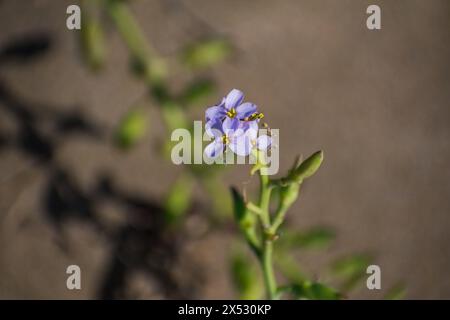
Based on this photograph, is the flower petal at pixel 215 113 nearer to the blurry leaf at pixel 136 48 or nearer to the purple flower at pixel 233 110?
the purple flower at pixel 233 110

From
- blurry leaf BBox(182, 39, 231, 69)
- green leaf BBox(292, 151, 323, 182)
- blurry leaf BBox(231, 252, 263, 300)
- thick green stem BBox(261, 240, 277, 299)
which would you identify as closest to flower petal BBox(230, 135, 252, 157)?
green leaf BBox(292, 151, 323, 182)

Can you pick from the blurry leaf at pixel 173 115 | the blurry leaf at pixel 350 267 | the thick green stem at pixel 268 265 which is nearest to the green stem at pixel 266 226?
the thick green stem at pixel 268 265

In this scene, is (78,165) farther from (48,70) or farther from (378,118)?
(378,118)

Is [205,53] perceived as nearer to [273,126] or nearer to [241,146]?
[273,126]

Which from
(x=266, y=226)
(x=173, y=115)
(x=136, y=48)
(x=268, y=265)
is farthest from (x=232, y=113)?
(x=136, y=48)

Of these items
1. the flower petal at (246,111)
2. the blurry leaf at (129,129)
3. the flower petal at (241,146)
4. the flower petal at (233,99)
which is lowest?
the flower petal at (241,146)

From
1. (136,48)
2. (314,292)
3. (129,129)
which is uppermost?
(136,48)
